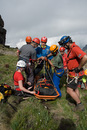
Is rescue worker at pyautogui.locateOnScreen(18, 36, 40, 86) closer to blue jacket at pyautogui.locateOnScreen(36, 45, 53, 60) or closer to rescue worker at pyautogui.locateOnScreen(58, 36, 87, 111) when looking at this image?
blue jacket at pyautogui.locateOnScreen(36, 45, 53, 60)

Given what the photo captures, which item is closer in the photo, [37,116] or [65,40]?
[37,116]

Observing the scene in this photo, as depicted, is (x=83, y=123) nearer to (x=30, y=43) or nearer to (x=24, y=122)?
(x=24, y=122)

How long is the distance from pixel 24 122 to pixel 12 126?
0.44 metres

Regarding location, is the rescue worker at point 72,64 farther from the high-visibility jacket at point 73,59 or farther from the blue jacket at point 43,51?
the blue jacket at point 43,51

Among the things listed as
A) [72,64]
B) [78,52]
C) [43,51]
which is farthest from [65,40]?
[43,51]

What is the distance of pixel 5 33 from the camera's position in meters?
32.2

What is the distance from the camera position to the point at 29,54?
18.0ft

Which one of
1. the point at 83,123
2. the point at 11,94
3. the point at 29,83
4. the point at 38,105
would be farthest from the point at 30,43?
the point at 83,123

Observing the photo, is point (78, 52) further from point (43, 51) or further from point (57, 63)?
point (43, 51)

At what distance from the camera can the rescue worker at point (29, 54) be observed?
545cm

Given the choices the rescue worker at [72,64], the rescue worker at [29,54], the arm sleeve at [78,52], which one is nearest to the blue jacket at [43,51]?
the rescue worker at [29,54]

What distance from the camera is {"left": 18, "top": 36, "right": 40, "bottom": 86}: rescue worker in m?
5.45

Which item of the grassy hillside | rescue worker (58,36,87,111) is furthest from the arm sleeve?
the grassy hillside

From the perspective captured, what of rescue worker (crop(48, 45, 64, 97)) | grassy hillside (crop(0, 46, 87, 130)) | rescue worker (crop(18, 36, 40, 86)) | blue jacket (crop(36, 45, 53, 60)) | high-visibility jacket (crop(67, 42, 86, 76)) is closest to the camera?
grassy hillside (crop(0, 46, 87, 130))
